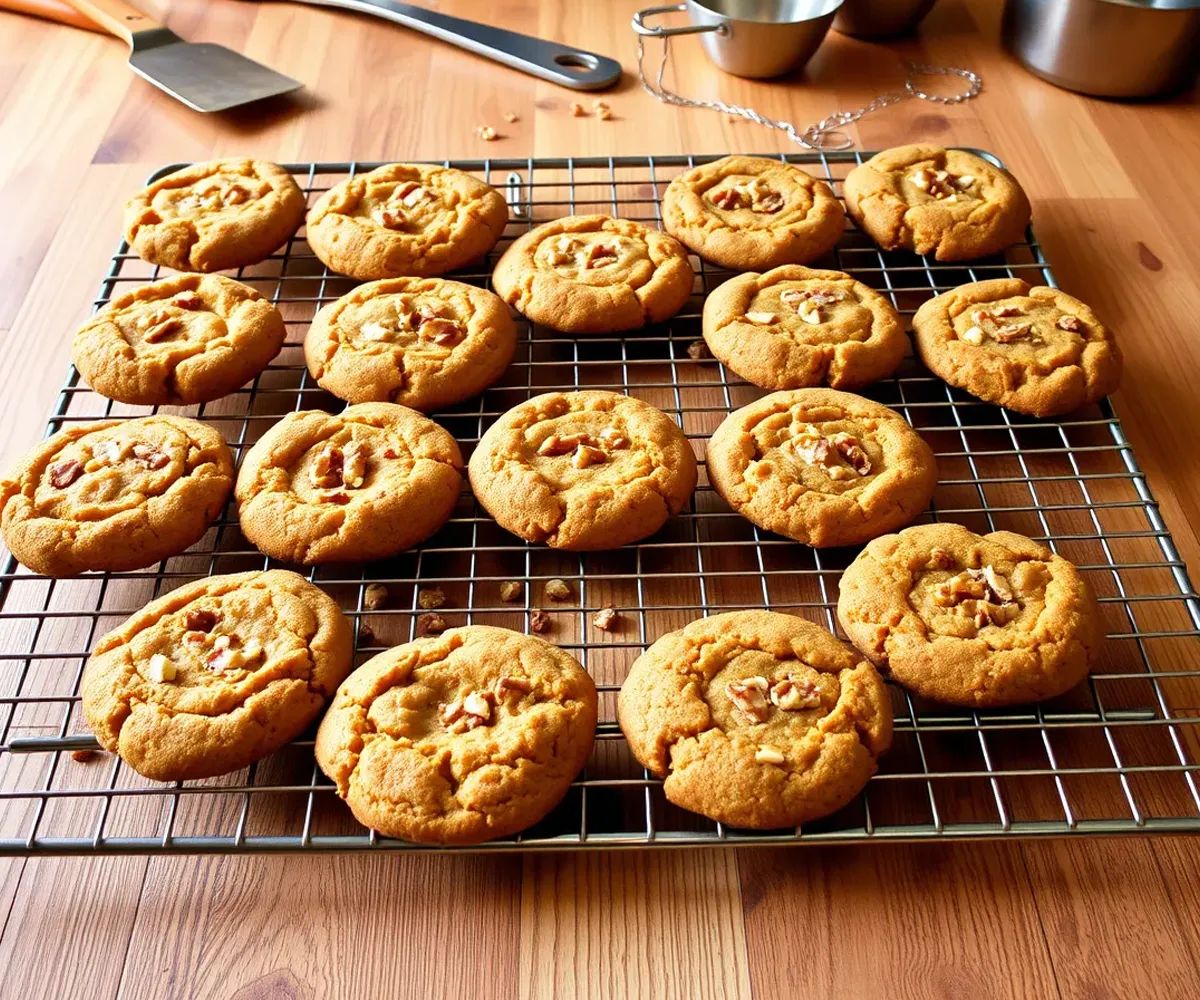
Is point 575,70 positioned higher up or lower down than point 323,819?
higher up

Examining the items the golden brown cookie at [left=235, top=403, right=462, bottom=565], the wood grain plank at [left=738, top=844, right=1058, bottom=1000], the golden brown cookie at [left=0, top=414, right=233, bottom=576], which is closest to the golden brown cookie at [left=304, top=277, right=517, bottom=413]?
the golden brown cookie at [left=235, top=403, right=462, bottom=565]

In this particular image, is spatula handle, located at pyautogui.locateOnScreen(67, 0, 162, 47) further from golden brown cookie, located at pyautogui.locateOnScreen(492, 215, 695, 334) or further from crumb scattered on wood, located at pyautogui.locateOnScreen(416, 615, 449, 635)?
crumb scattered on wood, located at pyautogui.locateOnScreen(416, 615, 449, 635)

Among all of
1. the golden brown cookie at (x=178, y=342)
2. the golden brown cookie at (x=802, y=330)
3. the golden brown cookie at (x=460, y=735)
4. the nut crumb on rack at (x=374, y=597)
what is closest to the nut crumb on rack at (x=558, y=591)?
the golden brown cookie at (x=460, y=735)

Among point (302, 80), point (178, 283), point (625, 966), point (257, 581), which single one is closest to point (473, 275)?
point (178, 283)

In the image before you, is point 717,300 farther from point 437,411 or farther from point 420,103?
point 420,103

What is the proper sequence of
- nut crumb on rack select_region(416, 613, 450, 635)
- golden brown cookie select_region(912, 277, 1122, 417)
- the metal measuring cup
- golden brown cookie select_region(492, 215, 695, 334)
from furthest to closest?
the metal measuring cup < golden brown cookie select_region(492, 215, 695, 334) < golden brown cookie select_region(912, 277, 1122, 417) < nut crumb on rack select_region(416, 613, 450, 635)
